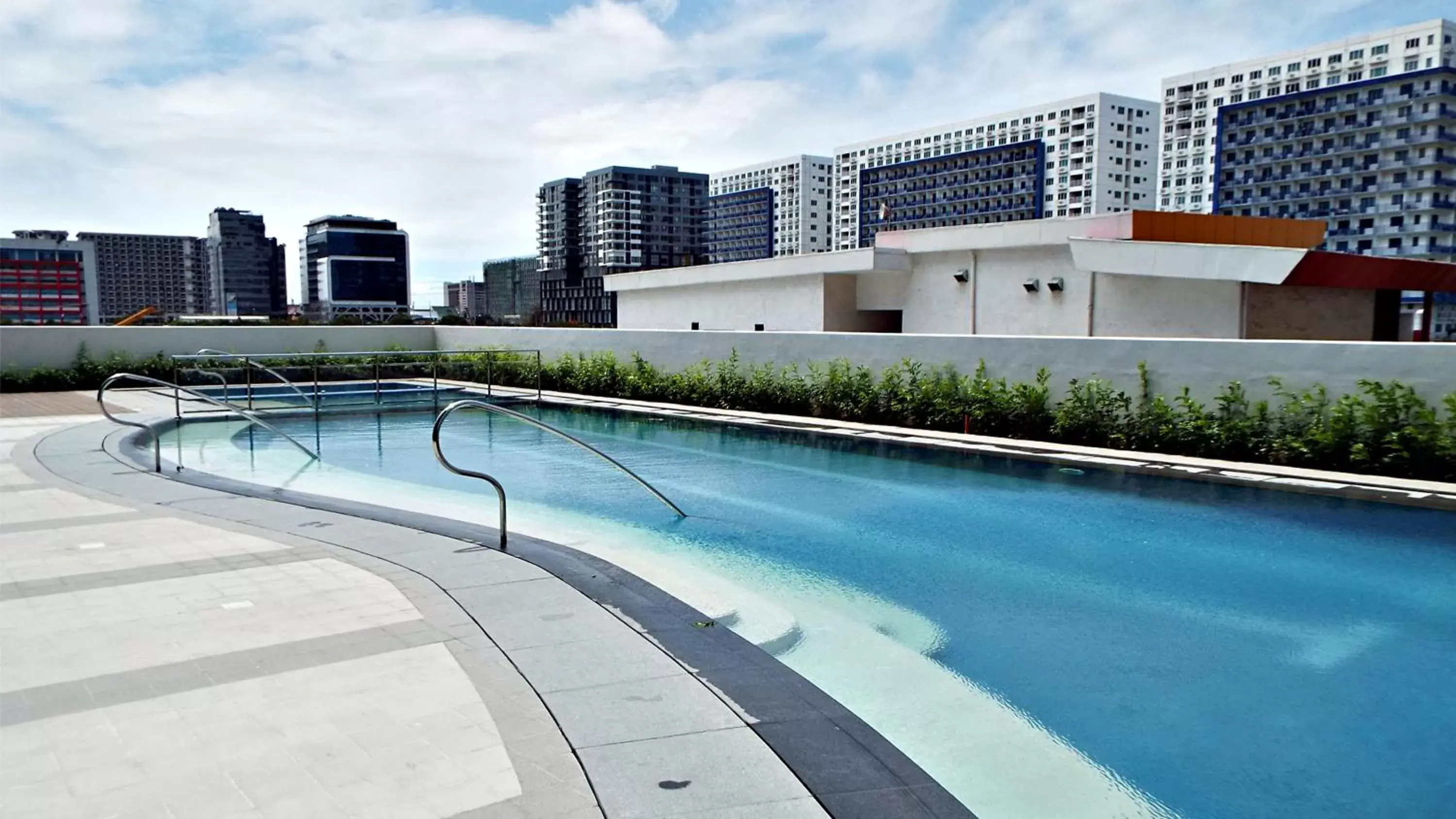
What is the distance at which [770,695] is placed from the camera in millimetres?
4082

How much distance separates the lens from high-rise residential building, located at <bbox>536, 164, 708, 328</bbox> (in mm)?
153875

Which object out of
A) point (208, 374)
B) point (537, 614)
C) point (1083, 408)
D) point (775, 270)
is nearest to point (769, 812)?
point (537, 614)

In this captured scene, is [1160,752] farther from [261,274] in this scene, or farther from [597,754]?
[261,274]

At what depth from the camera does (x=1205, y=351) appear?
39.1ft

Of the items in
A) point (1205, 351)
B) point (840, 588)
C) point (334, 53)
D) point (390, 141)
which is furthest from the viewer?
point (390, 141)

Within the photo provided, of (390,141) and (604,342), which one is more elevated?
(390,141)

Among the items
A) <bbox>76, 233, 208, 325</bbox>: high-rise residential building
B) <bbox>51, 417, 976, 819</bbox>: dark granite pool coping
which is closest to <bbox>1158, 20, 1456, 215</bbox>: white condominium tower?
<bbox>51, 417, 976, 819</bbox>: dark granite pool coping

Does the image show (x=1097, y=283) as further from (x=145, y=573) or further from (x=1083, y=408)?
(x=145, y=573)

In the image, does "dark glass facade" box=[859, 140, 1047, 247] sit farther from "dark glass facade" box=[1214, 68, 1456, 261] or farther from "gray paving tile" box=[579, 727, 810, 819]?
"gray paving tile" box=[579, 727, 810, 819]

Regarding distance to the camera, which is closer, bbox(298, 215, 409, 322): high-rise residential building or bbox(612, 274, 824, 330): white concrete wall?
bbox(612, 274, 824, 330): white concrete wall

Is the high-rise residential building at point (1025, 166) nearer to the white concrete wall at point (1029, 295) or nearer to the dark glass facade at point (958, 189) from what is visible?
the dark glass facade at point (958, 189)

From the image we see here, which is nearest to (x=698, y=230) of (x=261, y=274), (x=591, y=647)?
(x=261, y=274)

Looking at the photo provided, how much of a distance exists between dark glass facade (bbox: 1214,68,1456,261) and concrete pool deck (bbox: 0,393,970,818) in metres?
86.3

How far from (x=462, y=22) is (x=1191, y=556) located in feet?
42.4
